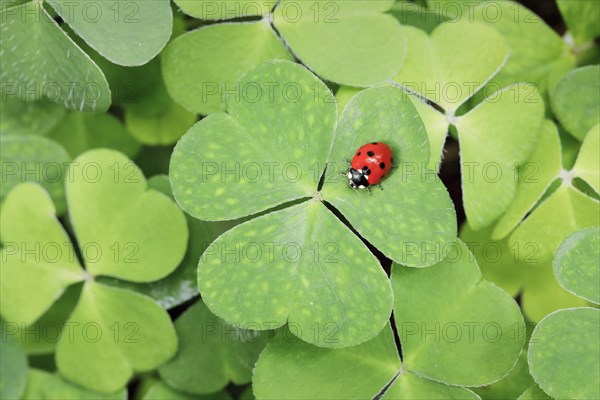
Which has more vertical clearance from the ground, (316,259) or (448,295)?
(316,259)

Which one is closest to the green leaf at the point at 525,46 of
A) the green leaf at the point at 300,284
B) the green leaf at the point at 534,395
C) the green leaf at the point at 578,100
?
the green leaf at the point at 578,100

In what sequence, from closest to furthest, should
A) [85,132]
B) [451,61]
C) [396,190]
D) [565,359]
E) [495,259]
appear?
[565,359] < [396,190] < [451,61] < [495,259] < [85,132]

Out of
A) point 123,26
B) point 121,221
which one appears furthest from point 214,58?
point 121,221

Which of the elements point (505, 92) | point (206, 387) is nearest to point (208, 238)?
point (206, 387)

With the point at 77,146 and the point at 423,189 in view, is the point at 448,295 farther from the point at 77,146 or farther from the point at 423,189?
the point at 77,146

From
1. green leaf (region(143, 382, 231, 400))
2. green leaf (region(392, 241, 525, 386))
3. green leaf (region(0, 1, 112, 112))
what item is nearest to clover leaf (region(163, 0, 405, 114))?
green leaf (region(0, 1, 112, 112))

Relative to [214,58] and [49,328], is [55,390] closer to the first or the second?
[49,328]

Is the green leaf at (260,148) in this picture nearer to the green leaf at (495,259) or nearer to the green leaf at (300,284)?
the green leaf at (300,284)
